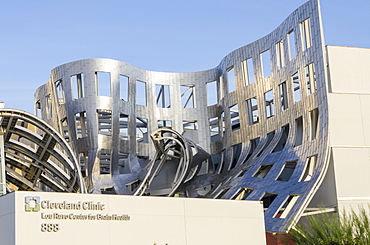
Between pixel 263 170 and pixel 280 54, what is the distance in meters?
8.78

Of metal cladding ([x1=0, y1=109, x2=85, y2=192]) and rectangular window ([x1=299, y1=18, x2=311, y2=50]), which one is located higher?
rectangular window ([x1=299, y1=18, x2=311, y2=50])

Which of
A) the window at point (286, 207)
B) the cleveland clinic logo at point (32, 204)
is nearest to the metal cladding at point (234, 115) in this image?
the window at point (286, 207)

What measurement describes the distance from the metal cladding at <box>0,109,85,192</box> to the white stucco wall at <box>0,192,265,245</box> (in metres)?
14.3

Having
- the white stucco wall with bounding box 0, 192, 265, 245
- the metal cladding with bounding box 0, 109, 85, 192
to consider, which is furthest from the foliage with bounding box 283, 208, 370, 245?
the metal cladding with bounding box 0, 109, 85, 192

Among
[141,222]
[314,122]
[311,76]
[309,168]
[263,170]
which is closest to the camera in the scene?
[141,222]

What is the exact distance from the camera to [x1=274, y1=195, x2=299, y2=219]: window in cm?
3797

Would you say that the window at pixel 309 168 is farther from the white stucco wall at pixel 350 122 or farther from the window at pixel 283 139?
the window at pixel 283 139

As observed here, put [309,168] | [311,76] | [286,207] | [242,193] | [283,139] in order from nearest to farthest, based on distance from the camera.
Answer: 1. [286,207]
2. [309,168]
3. [311,76]
4. [242,193]
5. [283,139]

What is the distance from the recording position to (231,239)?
31.7m

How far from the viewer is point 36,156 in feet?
157

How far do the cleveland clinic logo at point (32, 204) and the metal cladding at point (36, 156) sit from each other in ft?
49.7

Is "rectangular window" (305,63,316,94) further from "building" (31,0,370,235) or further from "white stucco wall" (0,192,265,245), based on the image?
"white stucco wall" (0,192,265,245)

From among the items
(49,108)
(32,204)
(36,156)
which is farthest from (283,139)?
(32,204)

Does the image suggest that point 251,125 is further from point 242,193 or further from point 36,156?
point 36,156
